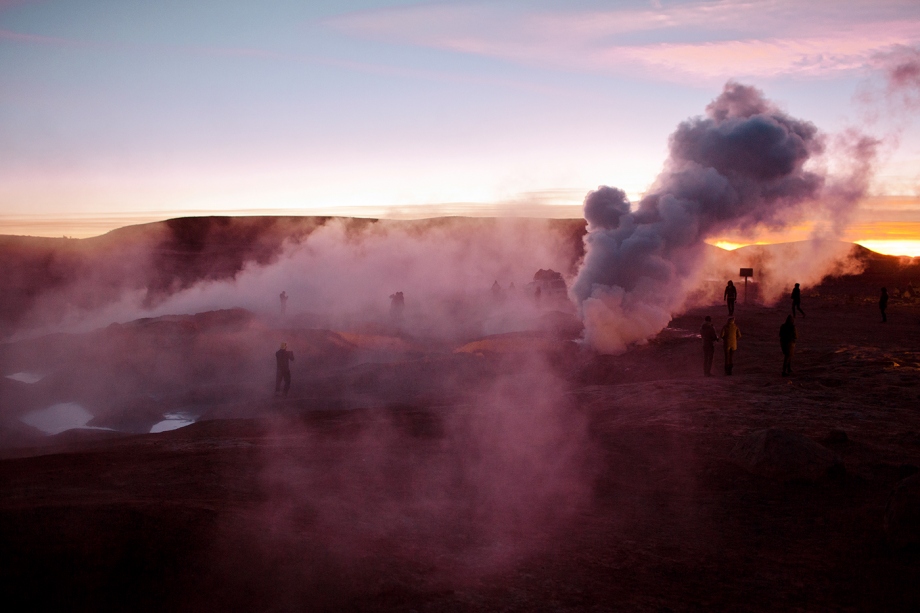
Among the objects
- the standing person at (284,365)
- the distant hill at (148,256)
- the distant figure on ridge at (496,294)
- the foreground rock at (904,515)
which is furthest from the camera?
the distant hill at (148,256)

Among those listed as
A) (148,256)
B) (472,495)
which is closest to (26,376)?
(472,495)

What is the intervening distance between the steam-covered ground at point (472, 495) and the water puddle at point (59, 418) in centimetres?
11

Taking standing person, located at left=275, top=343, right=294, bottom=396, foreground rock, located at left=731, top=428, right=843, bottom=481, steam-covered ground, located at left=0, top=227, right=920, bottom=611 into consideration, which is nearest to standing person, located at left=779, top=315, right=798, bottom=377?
steam-covered ground, located at left=0, top=227, right=920, bottom=611

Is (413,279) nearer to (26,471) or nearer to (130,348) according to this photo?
(130,348)

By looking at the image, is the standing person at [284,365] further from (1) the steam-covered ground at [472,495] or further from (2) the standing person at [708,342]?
(2) the standing person at [708,342]

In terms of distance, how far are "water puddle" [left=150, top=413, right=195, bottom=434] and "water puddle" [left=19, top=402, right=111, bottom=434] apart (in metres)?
1.69

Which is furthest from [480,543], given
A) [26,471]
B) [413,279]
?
[413,279]

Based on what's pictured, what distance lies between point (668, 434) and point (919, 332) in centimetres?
1864

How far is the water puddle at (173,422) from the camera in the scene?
16.7m

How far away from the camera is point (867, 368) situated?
15875 mm

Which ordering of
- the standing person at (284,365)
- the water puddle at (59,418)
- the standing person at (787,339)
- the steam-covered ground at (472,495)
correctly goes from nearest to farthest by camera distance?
1. the steam-covered ground at (472,495)
2. the standing person at (787,339)
3. the water puddle at (59,418)
4. the standing person at (284,365)

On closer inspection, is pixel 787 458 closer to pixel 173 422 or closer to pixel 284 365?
pixel 284 365

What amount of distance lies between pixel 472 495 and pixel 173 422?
38.4 ft

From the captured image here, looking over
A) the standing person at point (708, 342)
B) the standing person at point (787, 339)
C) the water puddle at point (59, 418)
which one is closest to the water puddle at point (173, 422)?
the water puddle at point (59, 418)
